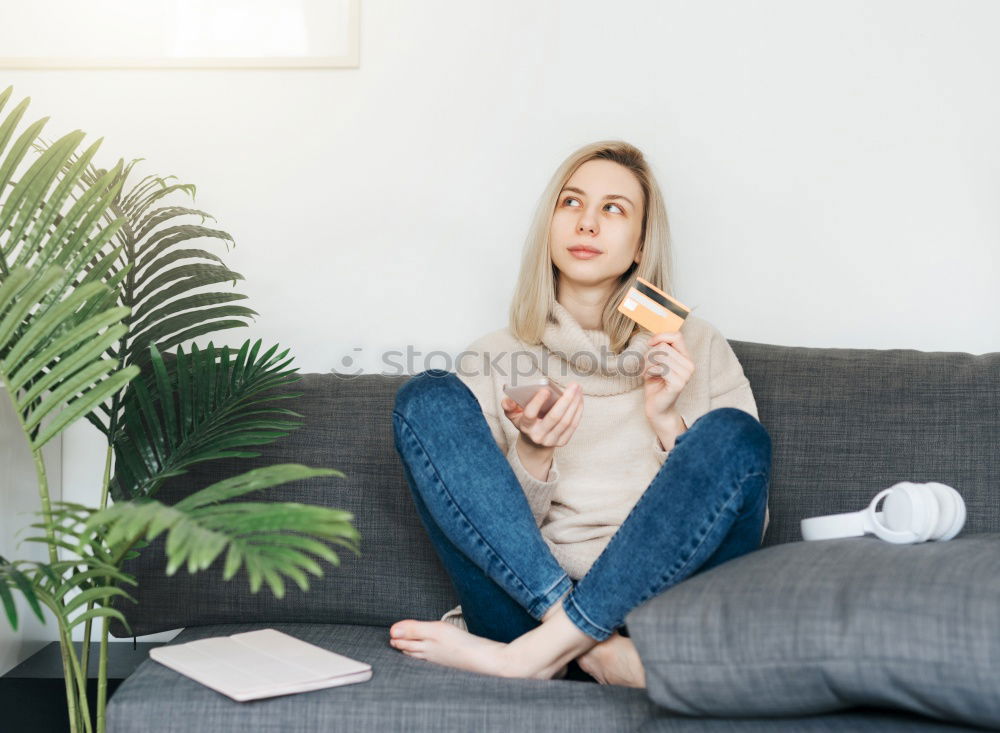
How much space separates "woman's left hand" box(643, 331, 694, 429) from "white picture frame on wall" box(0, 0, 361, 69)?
0.96m

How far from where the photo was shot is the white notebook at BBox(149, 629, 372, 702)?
1.24 metres

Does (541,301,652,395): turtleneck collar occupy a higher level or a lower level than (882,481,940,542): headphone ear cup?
higher

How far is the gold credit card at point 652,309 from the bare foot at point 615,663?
21.1 inches

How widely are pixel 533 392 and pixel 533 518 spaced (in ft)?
0.72

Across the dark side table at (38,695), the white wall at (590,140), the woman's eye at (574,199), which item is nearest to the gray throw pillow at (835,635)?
the woman's eye at (574,199)

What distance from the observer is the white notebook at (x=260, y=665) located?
1.24 meters

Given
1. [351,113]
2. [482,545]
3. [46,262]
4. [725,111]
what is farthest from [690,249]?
[46,262]

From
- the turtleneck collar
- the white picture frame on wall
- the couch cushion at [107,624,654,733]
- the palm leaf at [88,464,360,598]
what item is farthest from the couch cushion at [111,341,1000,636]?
the white picture frame on wall

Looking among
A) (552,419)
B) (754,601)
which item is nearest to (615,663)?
(754,601)

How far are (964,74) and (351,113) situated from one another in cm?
129

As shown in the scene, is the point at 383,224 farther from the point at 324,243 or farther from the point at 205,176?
the point at 205,176

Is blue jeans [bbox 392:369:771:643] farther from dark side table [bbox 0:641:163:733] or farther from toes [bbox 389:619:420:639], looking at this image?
dark side table [bbox 0:641:163:733]

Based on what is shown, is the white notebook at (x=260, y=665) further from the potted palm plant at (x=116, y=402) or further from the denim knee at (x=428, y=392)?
the denim knee at (x=428, y=392)

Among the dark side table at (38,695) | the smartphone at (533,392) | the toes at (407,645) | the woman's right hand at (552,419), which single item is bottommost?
the dark side table at (38,695)
